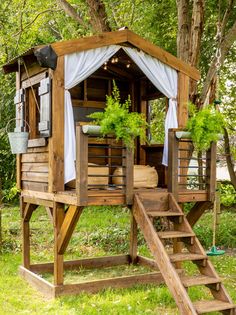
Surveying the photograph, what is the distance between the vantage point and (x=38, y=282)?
6426 mm

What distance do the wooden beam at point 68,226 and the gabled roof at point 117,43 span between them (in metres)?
2.01

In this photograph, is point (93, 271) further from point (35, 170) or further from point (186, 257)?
point (186, 257)

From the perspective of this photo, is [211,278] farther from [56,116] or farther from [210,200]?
[56,116]

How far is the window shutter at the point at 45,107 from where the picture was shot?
19.6 ft

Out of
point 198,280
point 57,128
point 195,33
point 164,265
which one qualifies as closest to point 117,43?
point 57,128

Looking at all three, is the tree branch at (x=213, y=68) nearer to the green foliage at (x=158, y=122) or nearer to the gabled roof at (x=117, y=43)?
the green foliage at (x=158, y=122)

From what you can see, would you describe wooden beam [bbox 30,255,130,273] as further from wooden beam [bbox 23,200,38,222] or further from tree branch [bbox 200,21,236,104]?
tree branch [bbox 200,21,236,104]

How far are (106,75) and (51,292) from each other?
3.88 m

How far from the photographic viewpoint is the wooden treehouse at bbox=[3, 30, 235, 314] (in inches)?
213

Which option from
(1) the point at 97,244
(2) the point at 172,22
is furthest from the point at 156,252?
(2) the point at 172,22

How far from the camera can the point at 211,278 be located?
5.27 metres

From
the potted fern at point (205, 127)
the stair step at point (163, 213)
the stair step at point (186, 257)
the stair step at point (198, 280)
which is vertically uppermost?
the potted fern at point (205, 127)

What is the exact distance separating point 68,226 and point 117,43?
100 inches

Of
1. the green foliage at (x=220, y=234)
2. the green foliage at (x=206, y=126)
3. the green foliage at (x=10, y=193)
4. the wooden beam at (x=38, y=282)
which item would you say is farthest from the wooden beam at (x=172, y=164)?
the green foliage at (x=220, y=234)
